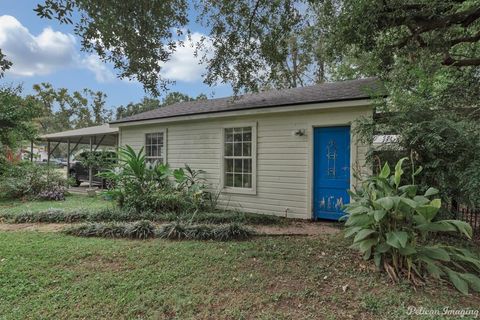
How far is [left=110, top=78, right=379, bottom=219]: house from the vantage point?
6.65 meters

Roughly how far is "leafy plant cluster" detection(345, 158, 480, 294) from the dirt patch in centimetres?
194

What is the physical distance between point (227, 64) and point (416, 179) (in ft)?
13.7

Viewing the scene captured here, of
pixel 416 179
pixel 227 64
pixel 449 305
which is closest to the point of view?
pixel 449 305

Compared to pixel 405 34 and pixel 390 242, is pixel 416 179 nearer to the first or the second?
pixel 390 242

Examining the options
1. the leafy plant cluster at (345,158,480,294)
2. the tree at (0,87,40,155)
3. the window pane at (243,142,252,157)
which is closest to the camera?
the leafy plant cluster at (345,158,480,294)

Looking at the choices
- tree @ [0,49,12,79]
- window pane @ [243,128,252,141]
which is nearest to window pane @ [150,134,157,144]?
window pane @ [243,128,252,141]

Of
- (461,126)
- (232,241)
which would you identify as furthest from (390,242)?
(461,126)

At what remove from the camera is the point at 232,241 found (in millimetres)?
5156

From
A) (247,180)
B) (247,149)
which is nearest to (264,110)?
(247,149)

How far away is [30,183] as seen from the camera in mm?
10484

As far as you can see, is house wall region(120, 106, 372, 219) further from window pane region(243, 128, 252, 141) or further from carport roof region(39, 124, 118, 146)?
carport roof region(39, 124, 118, 146)

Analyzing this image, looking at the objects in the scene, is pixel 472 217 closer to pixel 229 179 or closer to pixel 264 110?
pixel 264 110

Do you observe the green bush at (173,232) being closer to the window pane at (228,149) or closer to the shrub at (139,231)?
the shrub at (139,231)

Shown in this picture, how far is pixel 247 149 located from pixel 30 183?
7.72m
